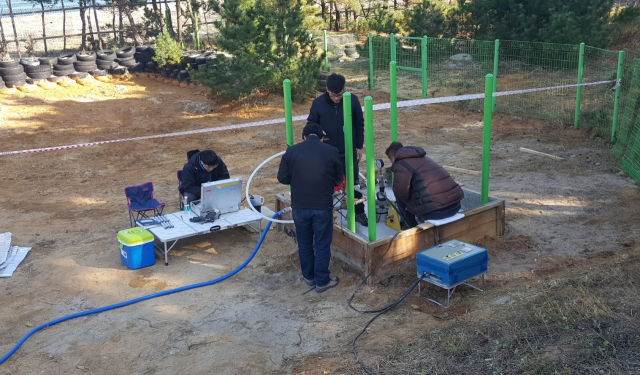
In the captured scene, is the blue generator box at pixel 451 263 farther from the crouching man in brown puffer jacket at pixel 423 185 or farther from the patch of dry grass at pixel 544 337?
the crouching man in brown puffer jacket at pixel 423 185

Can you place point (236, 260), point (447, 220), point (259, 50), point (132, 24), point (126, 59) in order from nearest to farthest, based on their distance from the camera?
point (447, 220) → point (236, 260) → point (259, 50) → point (126, 59) → point (132, 24)

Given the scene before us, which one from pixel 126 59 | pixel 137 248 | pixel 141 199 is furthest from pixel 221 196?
pixel 126 59

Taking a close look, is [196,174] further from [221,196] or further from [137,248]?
[137,248]

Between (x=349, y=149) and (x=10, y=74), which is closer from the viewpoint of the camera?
(x=349, y=149)

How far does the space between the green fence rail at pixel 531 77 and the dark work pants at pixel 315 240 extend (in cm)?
569

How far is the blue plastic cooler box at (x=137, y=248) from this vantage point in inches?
268

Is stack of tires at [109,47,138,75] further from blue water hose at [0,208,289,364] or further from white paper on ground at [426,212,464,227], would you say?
white paper on ground at [426,212,464,227]

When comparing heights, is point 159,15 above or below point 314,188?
above

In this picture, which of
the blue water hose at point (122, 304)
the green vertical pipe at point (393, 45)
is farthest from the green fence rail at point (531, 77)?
the blue water hose at point (122, 304)

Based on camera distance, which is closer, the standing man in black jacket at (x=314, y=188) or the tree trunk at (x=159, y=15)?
the standing man in black jacket at (x=314, y=188)

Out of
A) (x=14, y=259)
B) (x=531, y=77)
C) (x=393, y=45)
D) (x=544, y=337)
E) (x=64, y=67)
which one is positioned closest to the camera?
(x=544, y=337)

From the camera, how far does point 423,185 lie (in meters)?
6.20

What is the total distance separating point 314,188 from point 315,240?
1.94 feet

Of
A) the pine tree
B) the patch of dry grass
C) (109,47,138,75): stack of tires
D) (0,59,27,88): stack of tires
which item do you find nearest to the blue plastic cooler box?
the patch of dry grass
